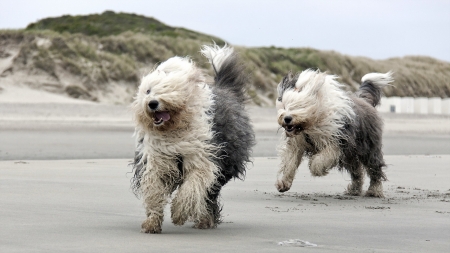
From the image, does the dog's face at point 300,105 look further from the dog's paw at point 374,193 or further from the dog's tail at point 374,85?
the dog's tail at point 374,85

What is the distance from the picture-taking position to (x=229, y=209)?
311 inches

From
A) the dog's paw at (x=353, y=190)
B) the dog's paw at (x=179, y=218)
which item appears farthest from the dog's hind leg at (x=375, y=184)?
the dog's paw at (x=179, y=218)

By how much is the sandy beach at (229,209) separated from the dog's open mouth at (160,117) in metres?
0.63

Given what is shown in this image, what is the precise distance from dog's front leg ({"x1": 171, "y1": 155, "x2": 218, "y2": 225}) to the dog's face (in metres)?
2.23

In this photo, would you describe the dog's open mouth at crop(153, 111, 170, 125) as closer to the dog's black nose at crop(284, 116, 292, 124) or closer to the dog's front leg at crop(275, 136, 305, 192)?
the dog's black nose at crop(284, 116, 292, 124)

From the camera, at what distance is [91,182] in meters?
9.75

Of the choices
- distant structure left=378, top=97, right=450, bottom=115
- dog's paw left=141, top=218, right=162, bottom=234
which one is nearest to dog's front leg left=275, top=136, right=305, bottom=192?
dog's paw left=141, top=218, right=162, bottom=234

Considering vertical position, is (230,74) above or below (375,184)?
above

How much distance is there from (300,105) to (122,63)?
21073 mm

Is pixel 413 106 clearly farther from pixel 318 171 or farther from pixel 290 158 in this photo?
pixel 318 171

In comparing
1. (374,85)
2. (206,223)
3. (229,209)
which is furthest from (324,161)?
(206,223)

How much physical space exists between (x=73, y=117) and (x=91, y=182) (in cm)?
1217

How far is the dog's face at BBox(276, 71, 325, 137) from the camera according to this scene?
8750mm

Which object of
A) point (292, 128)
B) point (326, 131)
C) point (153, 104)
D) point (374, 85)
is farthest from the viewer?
point (374, 85)
